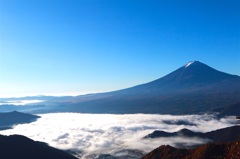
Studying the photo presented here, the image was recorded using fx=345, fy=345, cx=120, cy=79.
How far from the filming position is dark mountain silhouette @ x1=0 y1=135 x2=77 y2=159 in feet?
280

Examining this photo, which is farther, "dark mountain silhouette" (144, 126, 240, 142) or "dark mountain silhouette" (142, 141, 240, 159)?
"dark mountain silhouette" (144, 126, 240, 142)

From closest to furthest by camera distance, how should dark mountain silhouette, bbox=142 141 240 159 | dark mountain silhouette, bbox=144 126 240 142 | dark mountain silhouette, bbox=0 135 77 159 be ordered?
dark mountain silhouette, bbox=142 141 240 159 < dark mountain silhouette, bbox=0 135 77 159 < dark mountain silhouette, bbox=144 126 240 142

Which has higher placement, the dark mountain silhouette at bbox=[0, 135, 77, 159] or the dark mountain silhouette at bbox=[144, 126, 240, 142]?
the dark mountain silhouette at bbox=[0, 135, 77, 159]

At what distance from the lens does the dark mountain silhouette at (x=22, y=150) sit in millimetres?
85375

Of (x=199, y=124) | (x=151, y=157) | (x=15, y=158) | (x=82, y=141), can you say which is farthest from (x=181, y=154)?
(x=199, y=124)

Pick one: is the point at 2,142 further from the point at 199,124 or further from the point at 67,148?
the point at 199,124

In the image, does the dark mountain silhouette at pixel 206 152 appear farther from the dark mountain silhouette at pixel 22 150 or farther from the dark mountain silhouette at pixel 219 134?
the dark mountain silhouette at pixel 219 134

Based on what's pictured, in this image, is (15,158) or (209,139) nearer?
(15,158)

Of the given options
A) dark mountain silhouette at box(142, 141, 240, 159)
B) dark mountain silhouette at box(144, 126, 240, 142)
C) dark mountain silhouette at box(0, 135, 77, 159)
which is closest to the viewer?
dark mountain silhouette at box(142, 141, 240, 159)

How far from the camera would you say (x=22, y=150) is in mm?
87875

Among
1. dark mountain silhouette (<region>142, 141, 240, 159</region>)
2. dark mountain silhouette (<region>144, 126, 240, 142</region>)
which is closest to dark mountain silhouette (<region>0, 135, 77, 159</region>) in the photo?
dark mountain silhouette (<region>142, 141, 240, 159</region>)

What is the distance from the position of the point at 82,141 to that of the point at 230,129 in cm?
6894

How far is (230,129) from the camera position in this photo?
124 m

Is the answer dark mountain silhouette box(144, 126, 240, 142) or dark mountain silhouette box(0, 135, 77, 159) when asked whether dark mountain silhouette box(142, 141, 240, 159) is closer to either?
dark mountain silhouette box(0, 135, 77, 159)
